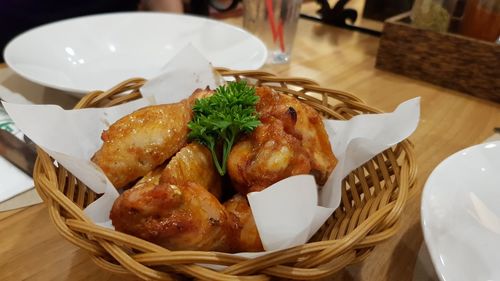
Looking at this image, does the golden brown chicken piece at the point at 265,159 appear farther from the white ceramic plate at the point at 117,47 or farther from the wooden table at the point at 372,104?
the white ceramic plate at the point at 117,47

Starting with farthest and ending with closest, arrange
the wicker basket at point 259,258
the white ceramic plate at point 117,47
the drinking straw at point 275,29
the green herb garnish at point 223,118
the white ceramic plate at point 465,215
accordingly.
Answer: the drinking straw at point 275,29 < the white ceramic plate at point 117,47 < the green herb garnish at point 223,118 < the white ceramic plate at point 465,215 < the wicker basket at point 259,258

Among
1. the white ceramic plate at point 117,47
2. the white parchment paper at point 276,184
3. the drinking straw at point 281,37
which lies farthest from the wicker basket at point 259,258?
the drinking straw at point 281,37

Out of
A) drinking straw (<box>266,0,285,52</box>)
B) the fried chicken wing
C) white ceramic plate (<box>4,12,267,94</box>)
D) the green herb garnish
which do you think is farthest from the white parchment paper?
drinking straw (<box>266,0,285,52</box>)

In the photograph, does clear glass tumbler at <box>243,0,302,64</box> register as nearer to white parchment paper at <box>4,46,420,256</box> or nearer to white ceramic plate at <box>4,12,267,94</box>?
white ceramic plate at <box>4,12,267,94</box>

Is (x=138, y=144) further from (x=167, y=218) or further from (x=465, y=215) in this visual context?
(x=465, y=215)

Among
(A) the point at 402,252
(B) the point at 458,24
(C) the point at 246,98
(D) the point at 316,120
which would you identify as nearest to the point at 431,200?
(A) the point at 402,252

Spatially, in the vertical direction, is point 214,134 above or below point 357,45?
above

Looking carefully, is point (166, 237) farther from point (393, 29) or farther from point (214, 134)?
point (393, 29)
